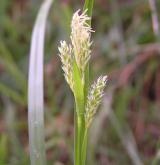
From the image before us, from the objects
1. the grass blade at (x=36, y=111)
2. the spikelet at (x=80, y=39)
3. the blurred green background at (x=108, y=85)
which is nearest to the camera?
the spikelet at (x=80, y=39)

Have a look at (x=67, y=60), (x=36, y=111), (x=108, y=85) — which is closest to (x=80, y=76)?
(x=67, y=60)

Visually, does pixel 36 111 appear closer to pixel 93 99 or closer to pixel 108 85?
pixel 93 99

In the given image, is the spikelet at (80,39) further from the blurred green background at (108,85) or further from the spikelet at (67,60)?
the blurred green background at (108,85)

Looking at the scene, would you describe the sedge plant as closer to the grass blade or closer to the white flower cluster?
the white flower cluster

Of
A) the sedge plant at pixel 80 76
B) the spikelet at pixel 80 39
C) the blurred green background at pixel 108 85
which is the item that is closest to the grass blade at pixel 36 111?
the sedge plant at pixel 80 76

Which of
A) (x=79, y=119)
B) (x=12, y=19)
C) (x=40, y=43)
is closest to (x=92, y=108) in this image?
(x=79, y=119)

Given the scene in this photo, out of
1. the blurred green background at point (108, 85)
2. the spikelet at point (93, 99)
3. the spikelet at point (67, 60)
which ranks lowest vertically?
the spikelet at point (93, 99)

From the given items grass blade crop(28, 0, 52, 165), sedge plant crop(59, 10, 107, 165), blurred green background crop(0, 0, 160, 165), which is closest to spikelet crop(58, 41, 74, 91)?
sedge plant crop(59, 10, 107, 165)
